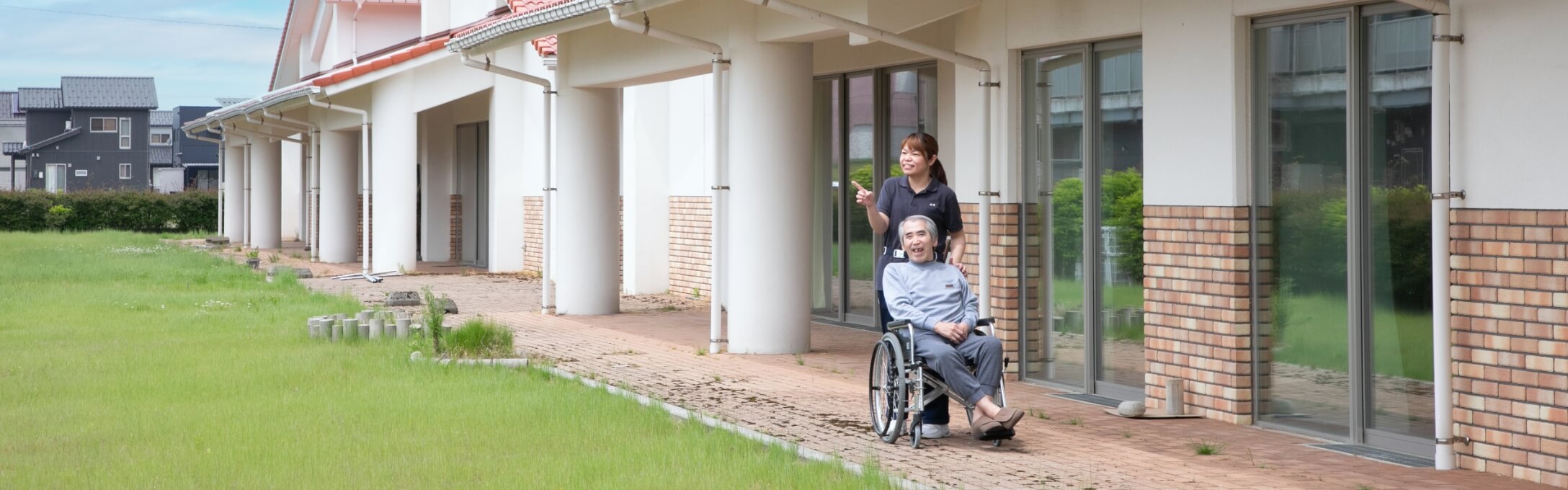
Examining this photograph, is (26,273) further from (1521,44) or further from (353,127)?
(1521,44)

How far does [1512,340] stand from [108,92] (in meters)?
78.3

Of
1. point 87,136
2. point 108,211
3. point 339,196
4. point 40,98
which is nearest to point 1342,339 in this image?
point 339,196

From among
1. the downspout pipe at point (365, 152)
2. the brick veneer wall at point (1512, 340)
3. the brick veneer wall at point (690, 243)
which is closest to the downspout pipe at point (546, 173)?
the brick veneer wall at point (690, 243)

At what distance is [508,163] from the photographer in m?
24.0

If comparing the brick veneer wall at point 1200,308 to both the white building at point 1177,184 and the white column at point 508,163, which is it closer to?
the white building at point 1177,184

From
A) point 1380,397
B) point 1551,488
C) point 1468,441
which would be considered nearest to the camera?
point 1551,488

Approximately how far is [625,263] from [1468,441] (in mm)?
13560

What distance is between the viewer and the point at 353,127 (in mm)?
26391

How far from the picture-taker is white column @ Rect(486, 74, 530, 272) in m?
23.6

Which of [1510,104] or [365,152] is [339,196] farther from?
[1510,104]

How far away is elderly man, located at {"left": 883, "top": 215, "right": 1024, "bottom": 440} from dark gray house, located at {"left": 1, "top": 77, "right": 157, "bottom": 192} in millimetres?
69690

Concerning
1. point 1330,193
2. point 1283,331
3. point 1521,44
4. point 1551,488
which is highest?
point 1521,44

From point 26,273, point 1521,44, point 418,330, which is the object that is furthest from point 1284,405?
point 26,273

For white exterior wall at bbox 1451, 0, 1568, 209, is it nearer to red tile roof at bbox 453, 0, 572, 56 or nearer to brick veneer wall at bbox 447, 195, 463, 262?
red tile roof at bbox 453, 0, 572, 56
